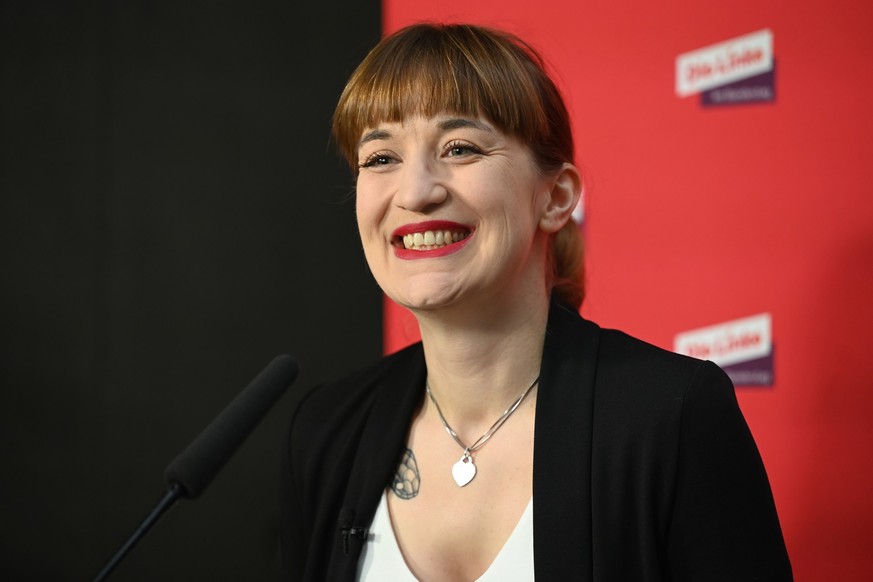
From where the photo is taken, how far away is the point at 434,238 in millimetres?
1196

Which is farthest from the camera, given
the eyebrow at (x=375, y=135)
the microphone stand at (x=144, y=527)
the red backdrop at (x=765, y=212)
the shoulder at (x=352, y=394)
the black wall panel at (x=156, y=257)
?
the black wall panel at (x=156, y=257)

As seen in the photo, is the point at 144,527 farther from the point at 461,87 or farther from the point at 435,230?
the point at 461,87

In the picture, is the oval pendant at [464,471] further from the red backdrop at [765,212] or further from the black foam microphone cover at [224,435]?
the red backdrop at [765,212]

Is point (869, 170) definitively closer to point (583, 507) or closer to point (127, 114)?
point (583, 507)

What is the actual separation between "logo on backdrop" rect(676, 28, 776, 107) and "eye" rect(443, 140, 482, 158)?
78 cm

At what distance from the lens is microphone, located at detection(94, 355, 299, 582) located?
0.82 metres

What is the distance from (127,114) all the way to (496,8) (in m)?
0.83

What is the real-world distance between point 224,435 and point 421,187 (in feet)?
1.40

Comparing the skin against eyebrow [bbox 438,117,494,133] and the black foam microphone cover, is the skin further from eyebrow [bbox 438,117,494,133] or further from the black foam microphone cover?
the black foam microphone cover

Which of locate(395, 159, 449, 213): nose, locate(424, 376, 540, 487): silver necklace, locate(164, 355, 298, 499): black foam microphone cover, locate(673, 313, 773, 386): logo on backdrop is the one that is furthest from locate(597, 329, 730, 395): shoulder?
locate(673, 313, 773, 386): logo on backdrop

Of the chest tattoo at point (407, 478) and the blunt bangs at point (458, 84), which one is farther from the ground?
the blunt bangs at point (458, 84)

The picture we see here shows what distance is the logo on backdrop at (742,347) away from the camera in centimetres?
176

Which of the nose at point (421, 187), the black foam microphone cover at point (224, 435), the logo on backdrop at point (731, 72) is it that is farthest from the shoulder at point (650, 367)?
the logo on backdrop at point (731, 72)

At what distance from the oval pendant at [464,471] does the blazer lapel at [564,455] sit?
12cm
